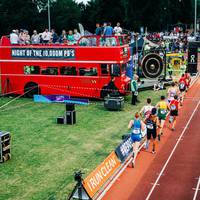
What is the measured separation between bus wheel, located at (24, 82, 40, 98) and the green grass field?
1.72 m

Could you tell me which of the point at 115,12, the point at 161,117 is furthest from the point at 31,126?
the point at 115,12

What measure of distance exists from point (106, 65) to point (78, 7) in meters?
68.3

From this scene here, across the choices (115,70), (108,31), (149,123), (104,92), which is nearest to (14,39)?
(108,31)

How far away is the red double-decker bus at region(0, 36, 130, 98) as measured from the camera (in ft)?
89.1

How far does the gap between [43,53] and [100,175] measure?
17001 millimetres

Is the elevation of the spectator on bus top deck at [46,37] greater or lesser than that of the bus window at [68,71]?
greater

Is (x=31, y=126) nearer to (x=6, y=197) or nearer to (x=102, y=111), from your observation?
(x=102, y=111)

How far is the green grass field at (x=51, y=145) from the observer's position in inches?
542

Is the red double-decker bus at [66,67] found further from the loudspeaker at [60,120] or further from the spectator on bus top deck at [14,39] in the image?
the loudspeaker at [60,120]

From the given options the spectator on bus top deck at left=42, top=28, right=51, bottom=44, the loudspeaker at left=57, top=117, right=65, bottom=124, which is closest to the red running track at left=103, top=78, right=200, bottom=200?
the loudspeaker at left=57, top=117, right=65, bottom=124

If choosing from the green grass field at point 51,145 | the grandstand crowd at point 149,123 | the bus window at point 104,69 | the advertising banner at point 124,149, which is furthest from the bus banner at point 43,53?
the advertising banner at point 124,149

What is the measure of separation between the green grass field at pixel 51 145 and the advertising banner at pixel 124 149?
112 cm

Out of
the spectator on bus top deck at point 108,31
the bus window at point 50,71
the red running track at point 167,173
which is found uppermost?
the spectator on bus top deck at point 108,31

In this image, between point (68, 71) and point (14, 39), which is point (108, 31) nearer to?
point (68, 71)
